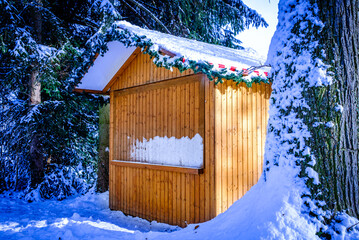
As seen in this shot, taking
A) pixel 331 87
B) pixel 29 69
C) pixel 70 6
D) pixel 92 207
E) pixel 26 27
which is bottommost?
pixel 92 207

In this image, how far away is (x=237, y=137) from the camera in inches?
228

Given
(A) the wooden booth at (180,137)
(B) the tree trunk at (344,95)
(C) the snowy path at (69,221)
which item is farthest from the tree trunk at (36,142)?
(B) the tree trunk at (344,95)

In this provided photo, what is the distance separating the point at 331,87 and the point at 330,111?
22 centimetres

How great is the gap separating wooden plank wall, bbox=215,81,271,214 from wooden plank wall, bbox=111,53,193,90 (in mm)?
1193

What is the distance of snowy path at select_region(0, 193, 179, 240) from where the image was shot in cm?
509

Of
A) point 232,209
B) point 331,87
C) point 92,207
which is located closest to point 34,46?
point 92,207

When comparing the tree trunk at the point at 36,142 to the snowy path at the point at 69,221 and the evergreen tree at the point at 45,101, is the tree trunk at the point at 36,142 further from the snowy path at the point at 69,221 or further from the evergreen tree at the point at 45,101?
the snowy path at the point at 69,221

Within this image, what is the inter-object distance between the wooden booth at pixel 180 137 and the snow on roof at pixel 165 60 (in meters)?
0.04

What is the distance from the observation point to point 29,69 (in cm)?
865

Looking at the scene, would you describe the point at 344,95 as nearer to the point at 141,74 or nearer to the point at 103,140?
the point at 141,74

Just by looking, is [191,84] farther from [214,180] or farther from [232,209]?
[232,209]

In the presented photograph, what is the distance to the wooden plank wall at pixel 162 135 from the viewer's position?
5.54 meters

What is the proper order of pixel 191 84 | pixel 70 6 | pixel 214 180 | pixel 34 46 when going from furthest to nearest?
pixel 70 6 < pixel 34 46 < pixel 191 84 < pixel 214 180

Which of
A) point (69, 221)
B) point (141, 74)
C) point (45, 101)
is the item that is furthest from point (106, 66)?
point (69, 221)
